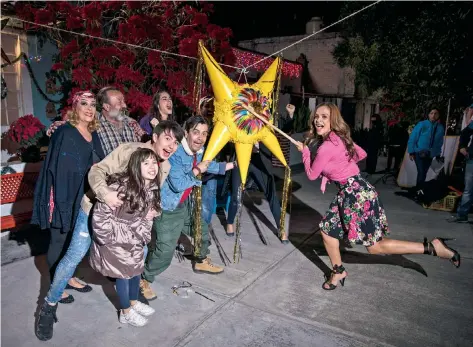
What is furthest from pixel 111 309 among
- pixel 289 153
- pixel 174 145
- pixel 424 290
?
pixel 289 153

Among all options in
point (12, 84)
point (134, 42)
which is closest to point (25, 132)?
point (12, 84)

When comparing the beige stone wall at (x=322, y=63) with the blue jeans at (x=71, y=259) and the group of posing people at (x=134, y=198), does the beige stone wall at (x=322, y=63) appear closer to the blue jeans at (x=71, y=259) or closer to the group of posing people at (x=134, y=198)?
the group of posing people at (x=134, y=198)

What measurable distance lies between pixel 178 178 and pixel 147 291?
984mm

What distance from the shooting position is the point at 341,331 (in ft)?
8.26

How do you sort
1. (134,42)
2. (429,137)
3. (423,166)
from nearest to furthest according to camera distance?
(134,42)
(429,137)
(423,166)

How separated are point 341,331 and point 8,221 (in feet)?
12.8

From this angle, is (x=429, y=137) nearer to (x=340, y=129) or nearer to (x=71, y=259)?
(x=340, y=129)

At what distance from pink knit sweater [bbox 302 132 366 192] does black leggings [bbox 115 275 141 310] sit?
166 centimetres

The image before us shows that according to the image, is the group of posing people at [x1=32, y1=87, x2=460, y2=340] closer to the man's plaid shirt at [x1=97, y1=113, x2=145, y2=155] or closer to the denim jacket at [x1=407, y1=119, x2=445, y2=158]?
the man's plaid shirt at [x1=97, y1=113, x2=145, y2=155]

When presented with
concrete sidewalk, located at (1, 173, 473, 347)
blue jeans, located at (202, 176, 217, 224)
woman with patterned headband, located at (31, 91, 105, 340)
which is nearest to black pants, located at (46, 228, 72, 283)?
woman with patterned headband, located at (31, 91, 105, 340)

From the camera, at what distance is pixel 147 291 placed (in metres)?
2.92

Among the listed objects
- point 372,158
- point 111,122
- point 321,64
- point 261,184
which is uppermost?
point 321,64

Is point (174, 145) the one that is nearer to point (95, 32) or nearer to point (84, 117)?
point (84, 117)

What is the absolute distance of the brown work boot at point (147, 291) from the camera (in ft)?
9.49
